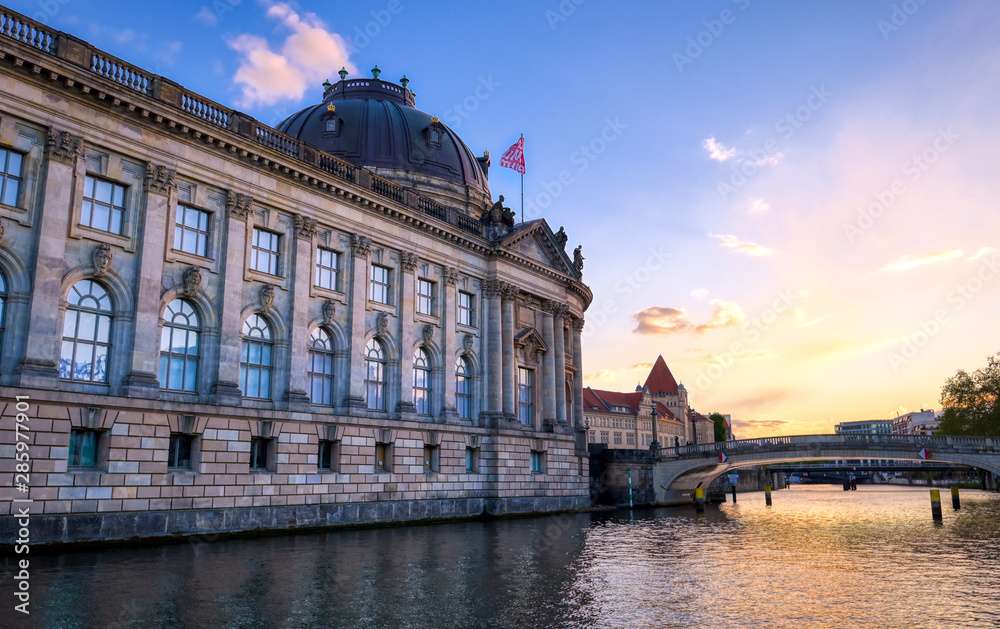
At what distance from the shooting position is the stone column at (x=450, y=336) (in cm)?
4441

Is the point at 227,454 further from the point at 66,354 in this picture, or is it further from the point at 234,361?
the point at 66,354

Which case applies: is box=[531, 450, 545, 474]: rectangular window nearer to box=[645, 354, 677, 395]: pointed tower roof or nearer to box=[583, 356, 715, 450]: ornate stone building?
box=[583, 356, 715, 450]: ornate stone building

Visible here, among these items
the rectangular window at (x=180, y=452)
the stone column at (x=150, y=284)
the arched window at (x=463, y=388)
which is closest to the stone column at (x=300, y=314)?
the rectangular window at (x=180, y=452)

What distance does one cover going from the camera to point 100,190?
29.4 m

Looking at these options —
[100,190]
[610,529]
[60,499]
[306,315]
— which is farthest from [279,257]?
[610,529]

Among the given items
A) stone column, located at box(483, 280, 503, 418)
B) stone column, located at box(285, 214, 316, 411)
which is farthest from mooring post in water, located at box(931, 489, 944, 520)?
stone column, located at box(285, 214, 316, 411)

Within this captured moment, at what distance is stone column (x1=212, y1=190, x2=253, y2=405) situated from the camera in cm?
3212

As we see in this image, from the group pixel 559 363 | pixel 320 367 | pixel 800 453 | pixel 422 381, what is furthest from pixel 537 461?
pixel 800 453

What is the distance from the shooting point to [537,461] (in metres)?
51.5

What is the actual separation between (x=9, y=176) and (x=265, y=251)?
432 inches

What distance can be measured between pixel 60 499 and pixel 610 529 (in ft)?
77.0

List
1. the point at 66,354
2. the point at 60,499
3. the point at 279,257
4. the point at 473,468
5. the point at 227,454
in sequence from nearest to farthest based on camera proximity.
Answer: the point at 60,499
the point at 66,354
the point at 227,454
the point at 279,257
the point at 473,468

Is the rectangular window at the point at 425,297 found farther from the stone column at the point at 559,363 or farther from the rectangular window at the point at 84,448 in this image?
the rectangular window at the point at 84,448

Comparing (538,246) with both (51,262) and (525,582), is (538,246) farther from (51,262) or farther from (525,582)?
(525,582)
